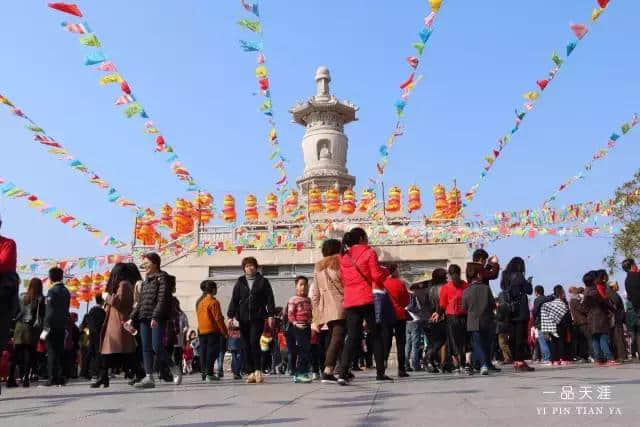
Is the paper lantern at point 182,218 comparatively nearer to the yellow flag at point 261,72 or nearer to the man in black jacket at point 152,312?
the yellow flag at point 261,72

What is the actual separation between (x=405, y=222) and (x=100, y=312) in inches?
590

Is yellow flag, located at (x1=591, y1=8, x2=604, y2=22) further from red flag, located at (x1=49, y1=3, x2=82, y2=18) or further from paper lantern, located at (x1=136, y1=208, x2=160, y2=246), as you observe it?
paper lantern, located at (x1=136, y1=208, x2=160, y2=246)

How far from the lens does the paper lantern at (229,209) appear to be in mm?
24125

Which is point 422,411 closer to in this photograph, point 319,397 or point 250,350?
point 319,397

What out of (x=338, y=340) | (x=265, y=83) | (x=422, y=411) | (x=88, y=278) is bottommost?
(x=422, y=411)

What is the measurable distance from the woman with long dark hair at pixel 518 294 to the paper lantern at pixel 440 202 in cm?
1358

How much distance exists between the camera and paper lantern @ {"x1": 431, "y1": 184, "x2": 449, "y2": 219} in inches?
925

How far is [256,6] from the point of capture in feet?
42.4

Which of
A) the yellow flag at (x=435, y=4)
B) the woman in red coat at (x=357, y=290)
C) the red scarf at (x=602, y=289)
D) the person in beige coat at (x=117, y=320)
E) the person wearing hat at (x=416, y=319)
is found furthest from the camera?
the yellow flag at (x=435, y=4)

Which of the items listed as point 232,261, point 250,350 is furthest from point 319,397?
point 232,261

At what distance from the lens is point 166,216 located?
23891 millimetres

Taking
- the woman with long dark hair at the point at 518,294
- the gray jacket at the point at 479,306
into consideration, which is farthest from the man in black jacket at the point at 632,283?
the gray jacket at the point at 479,306

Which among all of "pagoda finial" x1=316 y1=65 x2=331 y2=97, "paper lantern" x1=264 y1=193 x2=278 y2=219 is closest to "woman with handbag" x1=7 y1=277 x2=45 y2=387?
"paper lantern" x1=264 y1=193 x2=278 y2=219

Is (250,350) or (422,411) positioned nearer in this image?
(422,411)
